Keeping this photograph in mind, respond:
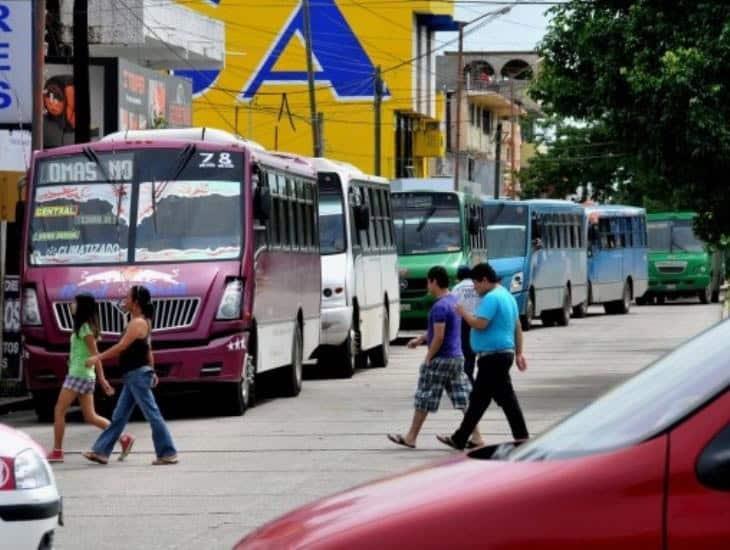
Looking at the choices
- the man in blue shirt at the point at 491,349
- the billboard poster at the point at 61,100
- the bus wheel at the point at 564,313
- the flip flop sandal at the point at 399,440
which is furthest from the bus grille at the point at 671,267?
the man in blue shirt at the point at 491,349

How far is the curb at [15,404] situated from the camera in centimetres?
2369

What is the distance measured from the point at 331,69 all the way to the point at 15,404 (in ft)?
177

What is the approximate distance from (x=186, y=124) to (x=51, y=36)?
7.30 meters

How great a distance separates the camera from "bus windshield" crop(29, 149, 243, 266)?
22.4 meters

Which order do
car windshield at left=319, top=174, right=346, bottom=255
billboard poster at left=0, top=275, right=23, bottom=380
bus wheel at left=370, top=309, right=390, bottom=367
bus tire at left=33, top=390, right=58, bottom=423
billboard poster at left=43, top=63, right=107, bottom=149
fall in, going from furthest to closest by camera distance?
billboard poster at left=43, top=63, right=107, bottom=149 < bus wheel at left=370, top=309, right=390, bottom=367 < car windshield at left=319, top=174, right=346, bottom=255 < billboard poster at left=0, top=275, right=23, bottom=380 < bus tire at left=33, top=390, right=58, bottom=423

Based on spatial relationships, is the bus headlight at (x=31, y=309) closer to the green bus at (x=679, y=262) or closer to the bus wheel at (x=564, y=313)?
the bus wheel at (x=564, y=313)

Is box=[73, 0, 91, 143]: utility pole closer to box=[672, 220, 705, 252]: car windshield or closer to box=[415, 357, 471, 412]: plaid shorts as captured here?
box=[415, 357, 471, 412]: plaid shorts

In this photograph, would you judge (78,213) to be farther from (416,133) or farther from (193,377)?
(416,133)

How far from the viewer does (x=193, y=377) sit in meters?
21.7

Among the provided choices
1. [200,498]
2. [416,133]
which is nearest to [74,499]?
[200,498]

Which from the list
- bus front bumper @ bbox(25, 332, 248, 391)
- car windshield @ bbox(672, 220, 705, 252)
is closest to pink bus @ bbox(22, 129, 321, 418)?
bus front bumper @ bbox(25, 332, 248, 391)

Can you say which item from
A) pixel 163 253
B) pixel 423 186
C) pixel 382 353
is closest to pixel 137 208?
pixel 163 253

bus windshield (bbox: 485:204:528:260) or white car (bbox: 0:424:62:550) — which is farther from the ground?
bus windshield (bbox: 485:204:528:260)

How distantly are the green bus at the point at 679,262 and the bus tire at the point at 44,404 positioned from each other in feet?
138
